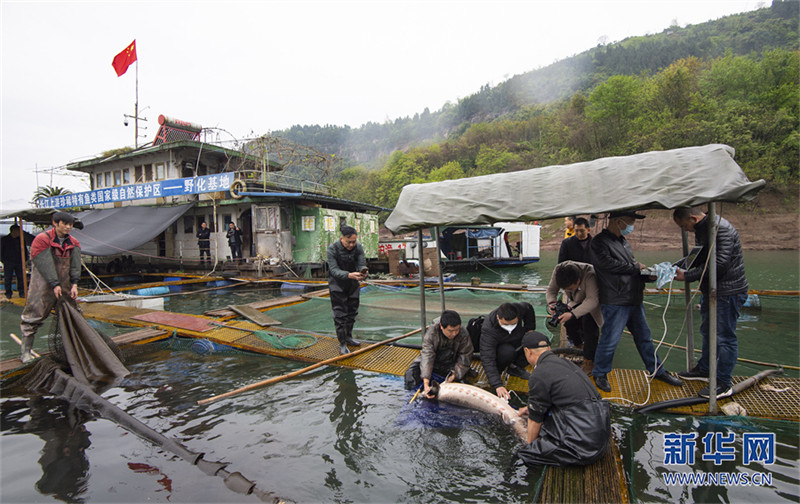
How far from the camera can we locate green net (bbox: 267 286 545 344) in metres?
7.25

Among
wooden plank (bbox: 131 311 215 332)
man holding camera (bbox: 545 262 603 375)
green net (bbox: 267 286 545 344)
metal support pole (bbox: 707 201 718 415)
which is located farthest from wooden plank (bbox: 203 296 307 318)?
metal support pole (bbox: 707 201 718 415)

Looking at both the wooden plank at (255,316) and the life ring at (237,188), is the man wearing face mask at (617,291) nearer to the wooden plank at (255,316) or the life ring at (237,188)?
the wooden plank at (255,316)

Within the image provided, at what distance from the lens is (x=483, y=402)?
12.5 ft

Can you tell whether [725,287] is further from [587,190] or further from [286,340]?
[286,340]

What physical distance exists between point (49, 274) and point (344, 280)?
154 inches

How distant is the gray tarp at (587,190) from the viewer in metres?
3.16

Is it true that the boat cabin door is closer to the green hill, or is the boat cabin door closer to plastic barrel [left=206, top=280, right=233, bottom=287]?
plastic barrel [left=206, top=280, right=233, bottom=287]

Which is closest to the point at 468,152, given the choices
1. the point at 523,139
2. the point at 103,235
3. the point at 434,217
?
the point at 523,139

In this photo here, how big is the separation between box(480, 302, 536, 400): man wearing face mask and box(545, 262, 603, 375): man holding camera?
379 millimetres

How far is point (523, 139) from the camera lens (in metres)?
70.4

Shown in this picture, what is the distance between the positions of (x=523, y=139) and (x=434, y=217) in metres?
73.1

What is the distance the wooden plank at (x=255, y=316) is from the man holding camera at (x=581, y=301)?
5.43m

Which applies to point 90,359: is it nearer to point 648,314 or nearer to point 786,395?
point 786,395

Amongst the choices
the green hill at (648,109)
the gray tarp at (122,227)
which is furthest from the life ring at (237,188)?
the green hill at (648,109)
